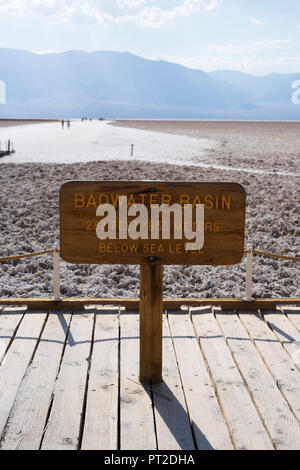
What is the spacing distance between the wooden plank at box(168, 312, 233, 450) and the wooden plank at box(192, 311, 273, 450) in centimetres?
6

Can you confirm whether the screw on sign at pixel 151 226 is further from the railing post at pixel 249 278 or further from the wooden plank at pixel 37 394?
the railing post at pixel 249 278

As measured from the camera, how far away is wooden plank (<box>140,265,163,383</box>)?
14.0ft

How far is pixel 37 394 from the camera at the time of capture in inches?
165

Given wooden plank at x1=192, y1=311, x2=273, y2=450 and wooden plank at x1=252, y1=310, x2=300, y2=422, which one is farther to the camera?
wooden plank at x1=252, y1=310, x2=300, y2=422

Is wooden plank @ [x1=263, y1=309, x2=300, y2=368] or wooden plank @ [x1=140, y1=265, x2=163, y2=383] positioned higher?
wooden plank @ [x1=140, y1=265, x2=163, y2=383]

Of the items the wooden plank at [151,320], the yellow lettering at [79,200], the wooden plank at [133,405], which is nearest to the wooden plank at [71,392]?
the wooden plank at [133,405]

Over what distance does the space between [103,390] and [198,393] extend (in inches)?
27.7

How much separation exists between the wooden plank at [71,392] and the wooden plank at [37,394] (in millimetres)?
53

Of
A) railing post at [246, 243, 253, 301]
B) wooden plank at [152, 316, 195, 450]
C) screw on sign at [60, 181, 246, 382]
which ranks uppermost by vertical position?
screw on sign at [60, 181, 246, 382]

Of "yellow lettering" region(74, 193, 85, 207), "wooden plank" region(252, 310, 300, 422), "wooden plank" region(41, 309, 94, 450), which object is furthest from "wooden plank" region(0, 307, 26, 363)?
"wooden plank" region(252, 310, 300, 422)

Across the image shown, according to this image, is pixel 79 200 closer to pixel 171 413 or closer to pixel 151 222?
pixel 151 222

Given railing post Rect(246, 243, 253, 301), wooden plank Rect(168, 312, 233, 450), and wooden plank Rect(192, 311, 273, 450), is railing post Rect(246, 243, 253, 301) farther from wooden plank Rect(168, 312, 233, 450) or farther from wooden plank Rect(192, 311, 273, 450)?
wooden plank Rect(168, 312, 233, 450)
